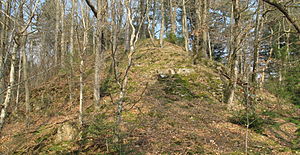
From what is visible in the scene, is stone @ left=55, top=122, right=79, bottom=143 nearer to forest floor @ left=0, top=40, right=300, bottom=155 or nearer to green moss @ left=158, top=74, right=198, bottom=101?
forest floor @ left=0, top=40, right=300, bottom=155

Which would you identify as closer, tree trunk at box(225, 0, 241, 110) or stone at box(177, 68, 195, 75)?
tree trunk at box(225, 0, 241, 110)

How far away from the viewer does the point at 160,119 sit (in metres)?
8.55

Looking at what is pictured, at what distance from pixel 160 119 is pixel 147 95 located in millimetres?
2759

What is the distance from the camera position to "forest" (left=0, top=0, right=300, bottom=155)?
16.9ft

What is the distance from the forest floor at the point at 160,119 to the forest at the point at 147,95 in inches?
1.8

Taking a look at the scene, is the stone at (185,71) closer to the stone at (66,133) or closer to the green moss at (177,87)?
the green moss at (177,87)

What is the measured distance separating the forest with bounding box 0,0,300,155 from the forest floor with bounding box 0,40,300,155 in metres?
0.05

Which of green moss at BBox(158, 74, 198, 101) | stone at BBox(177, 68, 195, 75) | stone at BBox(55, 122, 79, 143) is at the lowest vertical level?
stone at BBox(55, 122, 79, 143)

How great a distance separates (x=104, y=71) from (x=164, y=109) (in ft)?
23.5

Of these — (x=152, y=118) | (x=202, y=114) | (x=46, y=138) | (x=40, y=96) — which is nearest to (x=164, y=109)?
(x=152, y=118)

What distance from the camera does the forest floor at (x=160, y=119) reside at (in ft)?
20.2

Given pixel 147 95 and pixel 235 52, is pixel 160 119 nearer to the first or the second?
pixel 147 95

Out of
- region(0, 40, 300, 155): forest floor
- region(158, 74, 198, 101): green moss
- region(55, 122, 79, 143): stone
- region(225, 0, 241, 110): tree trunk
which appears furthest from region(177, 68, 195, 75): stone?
region(55, 122, 79, 143): stone

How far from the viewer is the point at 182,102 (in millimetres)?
10617
